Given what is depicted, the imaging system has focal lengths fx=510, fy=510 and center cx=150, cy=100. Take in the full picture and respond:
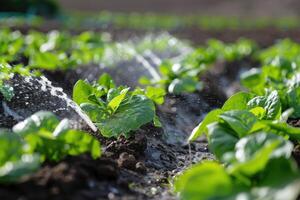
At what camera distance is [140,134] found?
313 cm

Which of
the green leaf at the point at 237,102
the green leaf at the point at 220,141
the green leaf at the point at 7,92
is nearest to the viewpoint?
the green leaf at the point at 220,141

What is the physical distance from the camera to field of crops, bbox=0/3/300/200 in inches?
75.0

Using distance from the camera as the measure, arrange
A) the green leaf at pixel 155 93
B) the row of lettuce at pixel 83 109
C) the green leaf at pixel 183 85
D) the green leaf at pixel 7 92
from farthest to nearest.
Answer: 1. the green leaf at pixel 183 85
2. the green leaf at pixel 155 93
3. the green leaf at pixel 7 92
4. the row of lettuce at pixel 83 109

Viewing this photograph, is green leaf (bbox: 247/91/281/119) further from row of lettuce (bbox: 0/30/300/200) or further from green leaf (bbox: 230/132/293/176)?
green leaf (bbox: 230/132/293/176)

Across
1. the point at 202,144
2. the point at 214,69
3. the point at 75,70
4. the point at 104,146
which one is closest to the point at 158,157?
the point at 104,146

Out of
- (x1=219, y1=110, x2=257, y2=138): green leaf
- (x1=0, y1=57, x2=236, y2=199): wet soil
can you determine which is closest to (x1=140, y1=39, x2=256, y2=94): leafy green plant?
(x1=0, y1=57, x2=236, y2=199): wet soil

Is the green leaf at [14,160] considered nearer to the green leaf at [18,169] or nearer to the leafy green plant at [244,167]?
the green leaf at [18,169]

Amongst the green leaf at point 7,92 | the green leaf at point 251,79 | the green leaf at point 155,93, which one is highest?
the green leaf at point 7,92

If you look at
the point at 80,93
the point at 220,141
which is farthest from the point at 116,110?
the point at 220,141

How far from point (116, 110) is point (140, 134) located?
248 mm

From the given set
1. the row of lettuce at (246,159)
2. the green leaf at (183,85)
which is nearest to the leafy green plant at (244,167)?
the row of lettuce at (246,159)

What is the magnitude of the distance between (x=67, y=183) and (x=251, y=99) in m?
1.34

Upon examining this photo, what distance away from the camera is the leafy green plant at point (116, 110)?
9.48 ft

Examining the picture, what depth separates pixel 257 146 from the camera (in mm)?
2117
